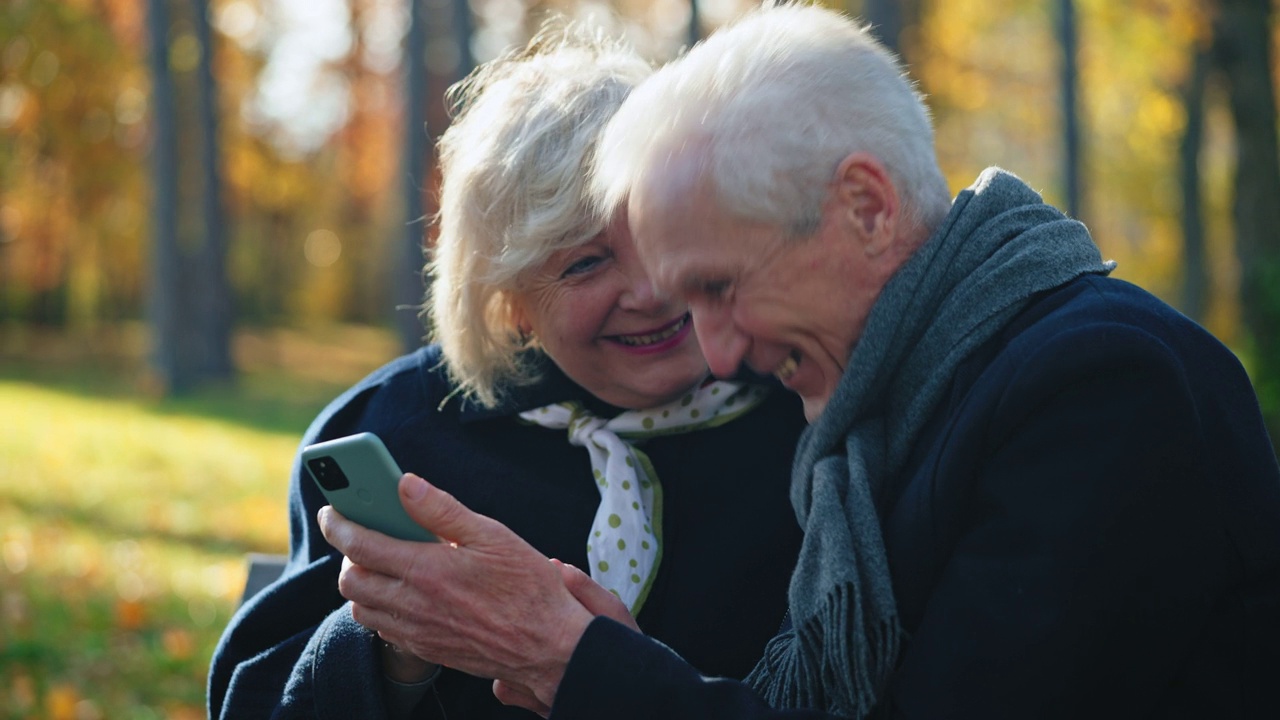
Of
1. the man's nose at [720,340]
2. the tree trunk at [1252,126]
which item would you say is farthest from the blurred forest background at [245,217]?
the man's nose at [720,340]

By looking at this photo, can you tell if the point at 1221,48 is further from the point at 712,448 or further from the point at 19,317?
the point at 19,317

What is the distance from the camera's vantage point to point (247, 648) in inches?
107

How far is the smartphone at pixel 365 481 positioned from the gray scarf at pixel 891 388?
692 mm

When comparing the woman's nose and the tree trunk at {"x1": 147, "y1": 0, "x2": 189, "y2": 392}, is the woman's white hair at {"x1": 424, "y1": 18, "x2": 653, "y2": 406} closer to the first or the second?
the woman's nose

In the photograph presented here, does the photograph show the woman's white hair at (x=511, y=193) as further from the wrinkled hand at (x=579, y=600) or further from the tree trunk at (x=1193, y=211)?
the tree trunk at (x=1193, y=211)

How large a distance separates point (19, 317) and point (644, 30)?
13.7 meters

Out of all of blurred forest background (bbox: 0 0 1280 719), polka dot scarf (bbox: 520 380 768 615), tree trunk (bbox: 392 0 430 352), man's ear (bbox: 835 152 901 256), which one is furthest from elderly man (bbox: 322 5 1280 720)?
tree trunk (bbox: 392 0 430 352)

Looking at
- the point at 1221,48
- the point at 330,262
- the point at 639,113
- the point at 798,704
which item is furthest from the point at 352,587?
the point at 330,262

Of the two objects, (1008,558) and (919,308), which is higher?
(919,308)

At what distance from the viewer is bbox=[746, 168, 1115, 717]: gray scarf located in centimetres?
188

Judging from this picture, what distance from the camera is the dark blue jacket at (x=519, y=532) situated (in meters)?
2.57

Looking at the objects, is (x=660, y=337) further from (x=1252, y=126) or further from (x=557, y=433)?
(x=1252, y=126)

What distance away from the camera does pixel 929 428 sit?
6.37ft

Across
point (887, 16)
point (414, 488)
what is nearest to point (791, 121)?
point (414, 488)
